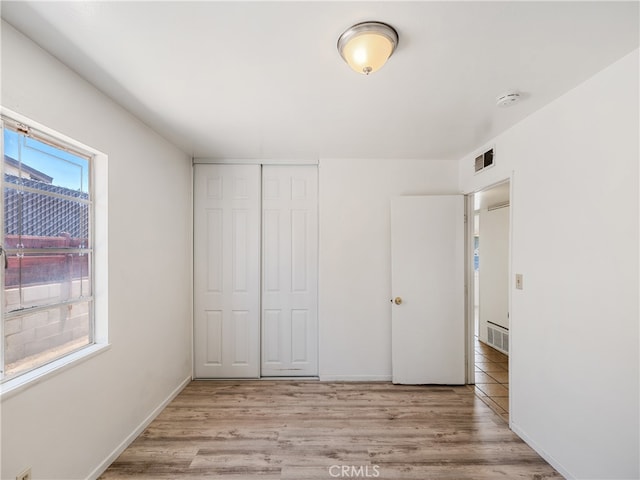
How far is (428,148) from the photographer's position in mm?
2936

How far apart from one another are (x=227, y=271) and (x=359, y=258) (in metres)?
1.50

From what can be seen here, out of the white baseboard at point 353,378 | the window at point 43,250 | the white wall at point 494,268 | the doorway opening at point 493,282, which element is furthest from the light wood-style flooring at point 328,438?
the white wall at point 494,268

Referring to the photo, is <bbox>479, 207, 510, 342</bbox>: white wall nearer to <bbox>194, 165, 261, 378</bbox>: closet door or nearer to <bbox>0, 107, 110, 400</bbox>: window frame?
<bbox>194, 165, 261, 378</bbox>: closet door

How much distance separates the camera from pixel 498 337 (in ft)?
14.2

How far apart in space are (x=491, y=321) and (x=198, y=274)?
4.32 metres

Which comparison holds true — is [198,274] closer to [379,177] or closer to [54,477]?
[54,477]

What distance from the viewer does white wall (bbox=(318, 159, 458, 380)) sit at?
10.6ft

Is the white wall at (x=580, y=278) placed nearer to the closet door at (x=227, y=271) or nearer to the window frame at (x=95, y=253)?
the closet door at (x=227, y=271)

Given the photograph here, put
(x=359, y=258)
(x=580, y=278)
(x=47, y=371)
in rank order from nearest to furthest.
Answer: (x=47, y=371), (x=580, y=278), (x=359, y=258)

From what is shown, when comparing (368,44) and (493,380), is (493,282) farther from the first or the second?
(368,44)

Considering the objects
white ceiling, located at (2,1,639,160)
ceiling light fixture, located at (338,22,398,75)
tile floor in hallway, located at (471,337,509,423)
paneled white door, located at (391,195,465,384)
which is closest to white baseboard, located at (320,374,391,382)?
paneled white door, located at (391,195,465,384)

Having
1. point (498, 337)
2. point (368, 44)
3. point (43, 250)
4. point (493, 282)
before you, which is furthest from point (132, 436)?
point (493, 282)

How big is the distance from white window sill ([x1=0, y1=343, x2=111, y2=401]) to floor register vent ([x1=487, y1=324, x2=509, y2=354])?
471cm

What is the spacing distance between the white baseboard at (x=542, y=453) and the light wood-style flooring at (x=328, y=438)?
0.04 meters
